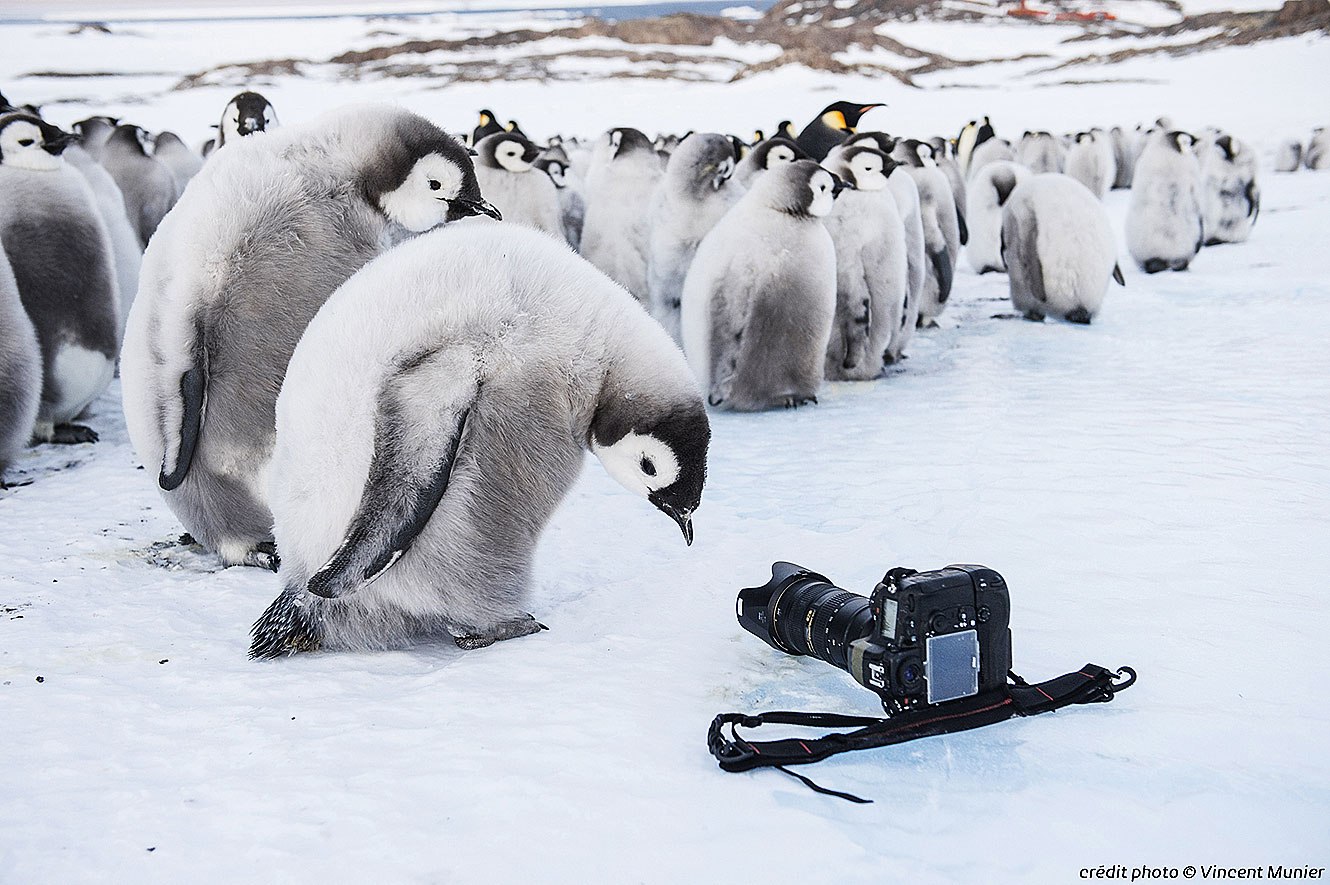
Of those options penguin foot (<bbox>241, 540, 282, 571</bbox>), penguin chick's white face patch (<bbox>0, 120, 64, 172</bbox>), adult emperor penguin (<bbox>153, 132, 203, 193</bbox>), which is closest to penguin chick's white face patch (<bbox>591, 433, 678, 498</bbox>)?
penguin foot (<bbox>241, 540, 282, 571</bbox>)

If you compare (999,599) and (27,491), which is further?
(27,491)

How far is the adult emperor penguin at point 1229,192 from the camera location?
7625mm

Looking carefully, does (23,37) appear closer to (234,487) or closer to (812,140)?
(812,140)

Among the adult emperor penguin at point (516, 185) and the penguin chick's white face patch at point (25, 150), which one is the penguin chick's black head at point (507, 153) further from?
the penguin chick's white face patch at point (25, 150)

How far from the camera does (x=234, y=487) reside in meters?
2.14

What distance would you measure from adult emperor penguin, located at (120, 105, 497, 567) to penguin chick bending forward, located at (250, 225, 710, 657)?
0.31 metres

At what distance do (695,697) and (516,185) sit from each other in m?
3.60

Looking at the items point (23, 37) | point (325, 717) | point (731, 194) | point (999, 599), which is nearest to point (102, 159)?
point (731, 194)

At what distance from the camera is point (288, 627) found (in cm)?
173

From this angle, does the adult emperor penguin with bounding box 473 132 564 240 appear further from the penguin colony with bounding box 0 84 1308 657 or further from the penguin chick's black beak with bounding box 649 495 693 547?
the penguin chick's black beak with bounding box 649 495 693 547

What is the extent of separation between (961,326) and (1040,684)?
391 centimetres

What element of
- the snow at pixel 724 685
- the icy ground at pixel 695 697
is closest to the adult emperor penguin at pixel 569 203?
the snow at pixel 724 685

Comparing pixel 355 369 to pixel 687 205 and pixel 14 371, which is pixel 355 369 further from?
pixel 687 205

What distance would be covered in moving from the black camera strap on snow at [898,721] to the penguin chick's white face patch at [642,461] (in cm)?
47
